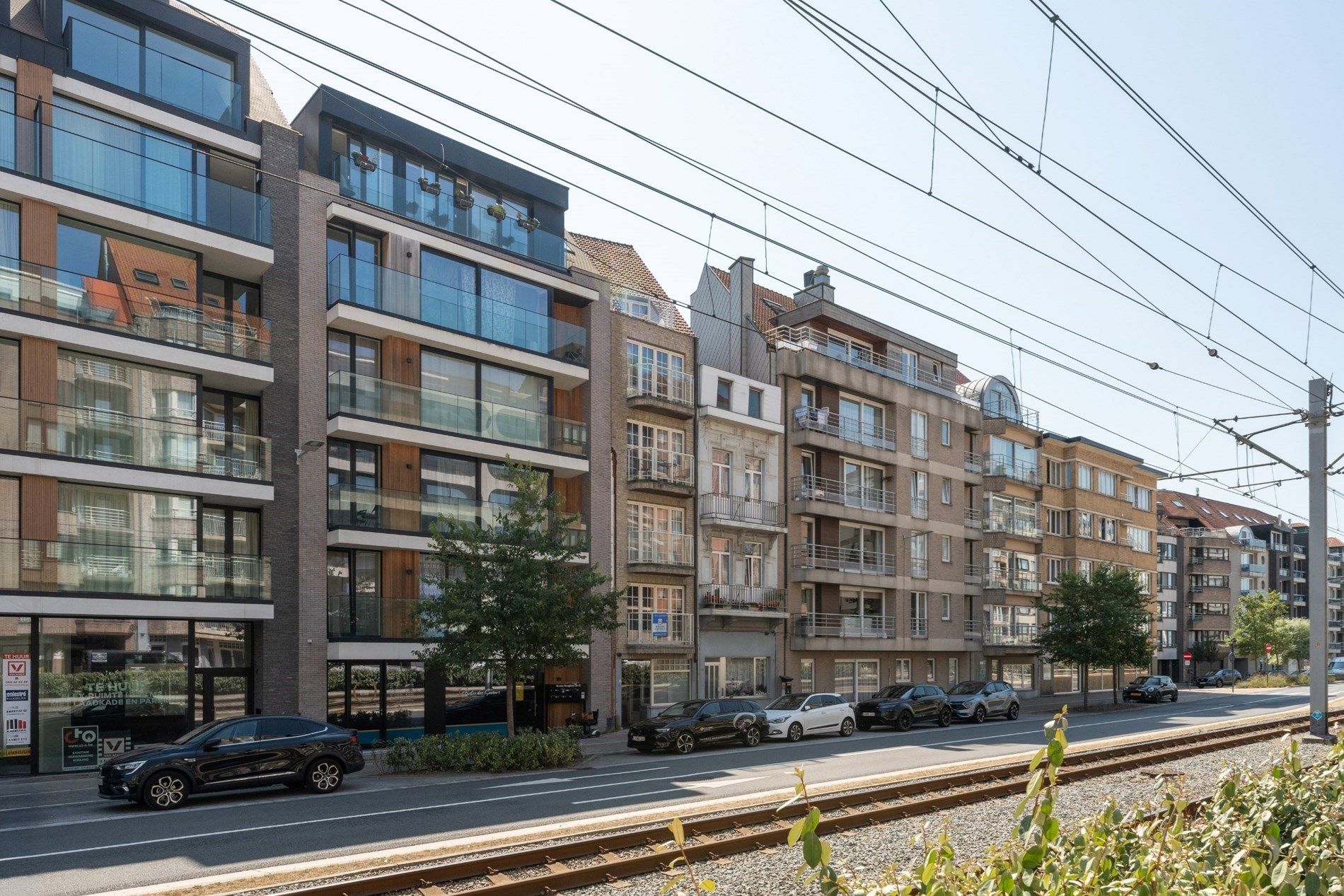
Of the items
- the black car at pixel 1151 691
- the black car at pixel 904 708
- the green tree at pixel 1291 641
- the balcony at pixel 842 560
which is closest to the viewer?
the black car at pixel 904 708

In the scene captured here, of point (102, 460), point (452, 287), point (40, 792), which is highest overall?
point (452, 287)

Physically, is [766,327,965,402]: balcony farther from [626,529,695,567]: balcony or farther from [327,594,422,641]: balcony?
[327,594,422,641]: balcony

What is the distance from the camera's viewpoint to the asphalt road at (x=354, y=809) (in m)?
13.5

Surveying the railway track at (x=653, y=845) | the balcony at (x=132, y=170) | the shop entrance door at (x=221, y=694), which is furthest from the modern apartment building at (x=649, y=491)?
the railway track at (x=653, y=845)

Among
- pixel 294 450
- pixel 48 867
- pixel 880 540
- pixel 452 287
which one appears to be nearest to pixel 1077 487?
pixel 880 540

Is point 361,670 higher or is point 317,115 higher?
point 317,115

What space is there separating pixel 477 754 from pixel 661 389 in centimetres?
1759

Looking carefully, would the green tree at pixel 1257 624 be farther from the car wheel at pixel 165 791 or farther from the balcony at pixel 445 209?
the car wheel at pixel 165 791

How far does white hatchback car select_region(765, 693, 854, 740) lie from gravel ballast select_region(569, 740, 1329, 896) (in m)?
12.3

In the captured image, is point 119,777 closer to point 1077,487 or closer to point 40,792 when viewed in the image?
point 40,792

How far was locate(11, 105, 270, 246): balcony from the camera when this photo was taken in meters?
24.7

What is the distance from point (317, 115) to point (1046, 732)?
3036 cm

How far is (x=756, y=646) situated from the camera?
136ft

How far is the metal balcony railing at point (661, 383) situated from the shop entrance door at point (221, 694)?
15.3 meters
